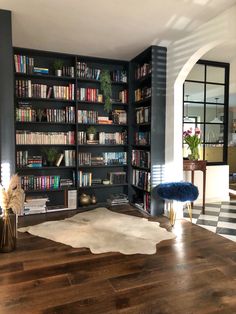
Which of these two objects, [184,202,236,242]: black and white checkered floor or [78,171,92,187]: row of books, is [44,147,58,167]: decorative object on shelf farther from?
[184,202,236,242]: black and white checkered floor

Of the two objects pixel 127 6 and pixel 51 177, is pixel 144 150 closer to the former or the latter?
pixel 51 177

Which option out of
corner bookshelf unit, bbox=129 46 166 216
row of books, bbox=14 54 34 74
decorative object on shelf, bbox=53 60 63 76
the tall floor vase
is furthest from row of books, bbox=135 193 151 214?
row of books, bbox=14 54 34 74

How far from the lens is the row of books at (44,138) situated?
379 centimetres

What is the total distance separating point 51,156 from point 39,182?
0.43 metres

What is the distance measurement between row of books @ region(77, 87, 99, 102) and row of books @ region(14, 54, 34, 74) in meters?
0.76

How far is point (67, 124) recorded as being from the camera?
411 centimetres

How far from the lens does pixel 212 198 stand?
461 centimetres

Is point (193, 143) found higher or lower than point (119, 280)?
higher

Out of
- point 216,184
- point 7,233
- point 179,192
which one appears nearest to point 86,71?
point 179,192

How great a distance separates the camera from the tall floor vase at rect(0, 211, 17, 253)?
2480 millimetres

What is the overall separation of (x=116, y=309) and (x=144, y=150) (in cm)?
266

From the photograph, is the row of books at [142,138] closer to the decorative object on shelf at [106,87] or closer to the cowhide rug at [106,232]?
the decorative object on shelf at [106,87]

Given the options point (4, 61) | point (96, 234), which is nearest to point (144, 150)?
point (96, 234)

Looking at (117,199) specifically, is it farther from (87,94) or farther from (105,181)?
(87,94)
